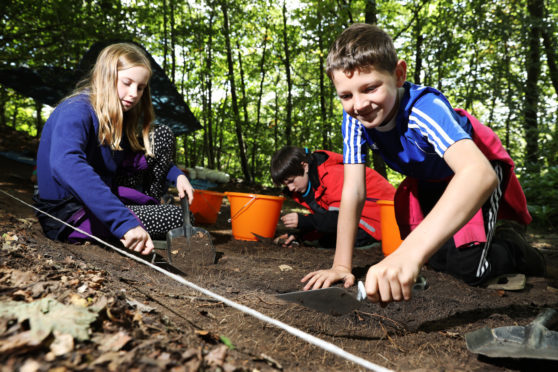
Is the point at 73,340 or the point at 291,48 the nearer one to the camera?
the point at 73,340

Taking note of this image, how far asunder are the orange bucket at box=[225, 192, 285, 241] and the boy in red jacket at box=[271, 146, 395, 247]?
205 mm

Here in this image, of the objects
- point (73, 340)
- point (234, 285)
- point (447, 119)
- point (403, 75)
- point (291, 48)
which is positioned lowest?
point (234, 285)

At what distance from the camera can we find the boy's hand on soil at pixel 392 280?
991 millimetres

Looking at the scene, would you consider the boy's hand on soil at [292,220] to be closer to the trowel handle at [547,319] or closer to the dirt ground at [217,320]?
the dirt ground at [217,320]

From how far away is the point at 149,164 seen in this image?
3.00 m

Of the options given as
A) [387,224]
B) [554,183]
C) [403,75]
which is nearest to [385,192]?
[387,224]

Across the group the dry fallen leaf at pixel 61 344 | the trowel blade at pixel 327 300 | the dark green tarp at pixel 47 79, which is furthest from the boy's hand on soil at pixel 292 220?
the dark green tarp at pixel 47 79

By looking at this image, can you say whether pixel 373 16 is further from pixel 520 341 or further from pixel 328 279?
pixel 520 341

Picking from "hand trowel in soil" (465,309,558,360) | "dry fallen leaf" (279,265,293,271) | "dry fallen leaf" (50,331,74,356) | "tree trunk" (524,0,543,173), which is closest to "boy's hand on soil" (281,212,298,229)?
"dry fallen leaf" (279,265,293,271)

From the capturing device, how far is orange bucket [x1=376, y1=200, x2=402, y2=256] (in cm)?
282

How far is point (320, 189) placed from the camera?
11.3 feet

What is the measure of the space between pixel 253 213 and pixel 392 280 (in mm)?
2327

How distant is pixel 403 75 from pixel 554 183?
16.4ft

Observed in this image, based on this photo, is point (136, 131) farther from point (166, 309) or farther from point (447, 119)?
point (447, 119)
